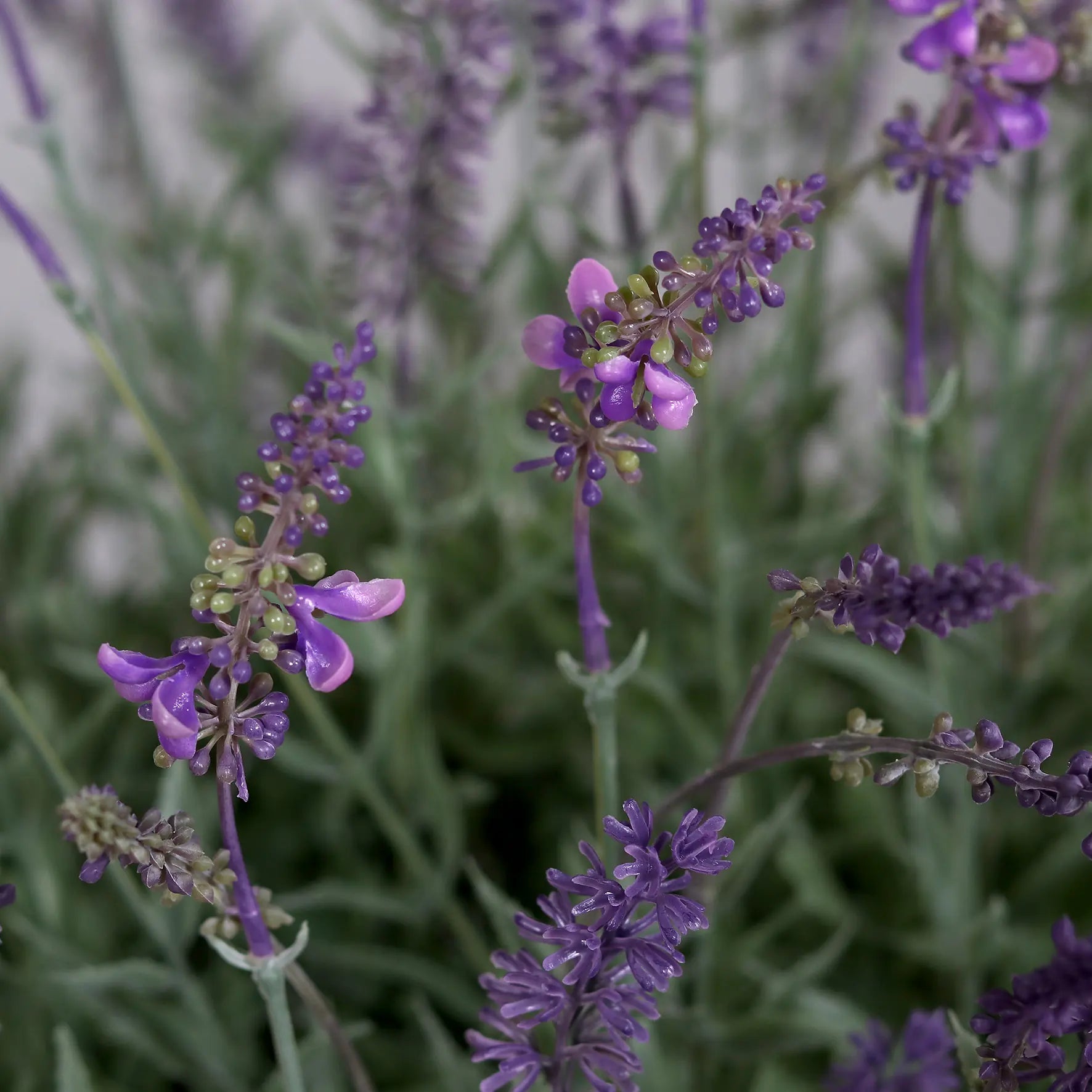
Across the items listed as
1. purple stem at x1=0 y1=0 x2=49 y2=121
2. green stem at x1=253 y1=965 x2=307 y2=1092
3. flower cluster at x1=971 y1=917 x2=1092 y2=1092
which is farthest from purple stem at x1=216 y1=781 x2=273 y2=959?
purple stem at x1=0 y1=0 x2=49 y2=121

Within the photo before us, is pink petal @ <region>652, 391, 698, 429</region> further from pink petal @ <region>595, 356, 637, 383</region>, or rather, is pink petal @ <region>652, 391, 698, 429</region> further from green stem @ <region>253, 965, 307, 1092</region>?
green stem @ <region>253, 965, 307, 1092</region>

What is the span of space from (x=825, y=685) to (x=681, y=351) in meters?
0.36

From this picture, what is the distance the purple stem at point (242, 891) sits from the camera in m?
0.18

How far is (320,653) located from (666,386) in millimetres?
63

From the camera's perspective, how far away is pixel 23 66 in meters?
0.33

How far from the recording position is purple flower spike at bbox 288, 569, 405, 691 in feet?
0.59

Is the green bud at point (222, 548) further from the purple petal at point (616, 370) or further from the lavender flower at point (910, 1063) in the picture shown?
the lavender flower at point (910, 1063)

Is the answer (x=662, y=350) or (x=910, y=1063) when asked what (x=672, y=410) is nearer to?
(x=662, y=350)

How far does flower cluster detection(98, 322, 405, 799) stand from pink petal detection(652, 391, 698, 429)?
42 mm

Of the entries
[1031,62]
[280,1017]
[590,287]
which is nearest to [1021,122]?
[1031,62]

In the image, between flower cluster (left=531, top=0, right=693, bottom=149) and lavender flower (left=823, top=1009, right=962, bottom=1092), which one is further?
flower cluster (left=531, top=0, right=693, bottom=149)

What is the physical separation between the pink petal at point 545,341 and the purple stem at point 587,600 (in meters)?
0.02

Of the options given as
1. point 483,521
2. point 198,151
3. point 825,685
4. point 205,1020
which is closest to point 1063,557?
point 825,685

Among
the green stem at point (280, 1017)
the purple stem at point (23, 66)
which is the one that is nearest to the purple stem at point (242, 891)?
the green stem at point (280, 1017)
